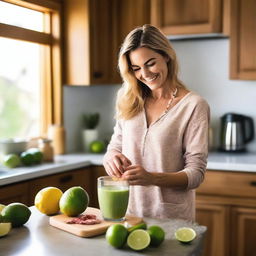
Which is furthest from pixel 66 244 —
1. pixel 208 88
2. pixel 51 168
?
pixel 208 88

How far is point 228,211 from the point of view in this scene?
3.05m

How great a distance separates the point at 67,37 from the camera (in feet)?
11.9

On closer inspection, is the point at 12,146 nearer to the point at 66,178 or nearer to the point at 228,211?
the point at 66,178

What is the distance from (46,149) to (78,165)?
245 mm

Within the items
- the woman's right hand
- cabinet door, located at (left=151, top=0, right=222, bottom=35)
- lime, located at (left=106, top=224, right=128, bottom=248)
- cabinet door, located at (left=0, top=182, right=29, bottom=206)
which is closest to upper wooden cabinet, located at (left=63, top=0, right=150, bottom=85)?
cabinet door, located at (left=151, top=0, right=222, bottom=35)

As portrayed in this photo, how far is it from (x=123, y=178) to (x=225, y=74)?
7.42 ft

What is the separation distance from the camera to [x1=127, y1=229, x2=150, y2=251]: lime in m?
1.30

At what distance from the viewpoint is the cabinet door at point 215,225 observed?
3076 millimetres

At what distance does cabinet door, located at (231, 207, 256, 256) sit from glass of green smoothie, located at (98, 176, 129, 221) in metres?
1.63

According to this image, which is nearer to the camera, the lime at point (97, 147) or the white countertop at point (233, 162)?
the white countertop at point (233, 162)

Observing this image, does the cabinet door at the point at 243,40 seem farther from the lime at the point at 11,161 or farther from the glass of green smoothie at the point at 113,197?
the glass of green smoothie at the point at 113,197

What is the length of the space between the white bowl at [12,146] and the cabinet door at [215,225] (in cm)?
125

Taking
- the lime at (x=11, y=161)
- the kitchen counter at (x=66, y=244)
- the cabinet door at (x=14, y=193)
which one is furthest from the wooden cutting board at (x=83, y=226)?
the lime at (x=11, y=161)

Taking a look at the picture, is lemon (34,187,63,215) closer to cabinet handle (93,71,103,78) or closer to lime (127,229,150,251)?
lime (127,229,150,251)
